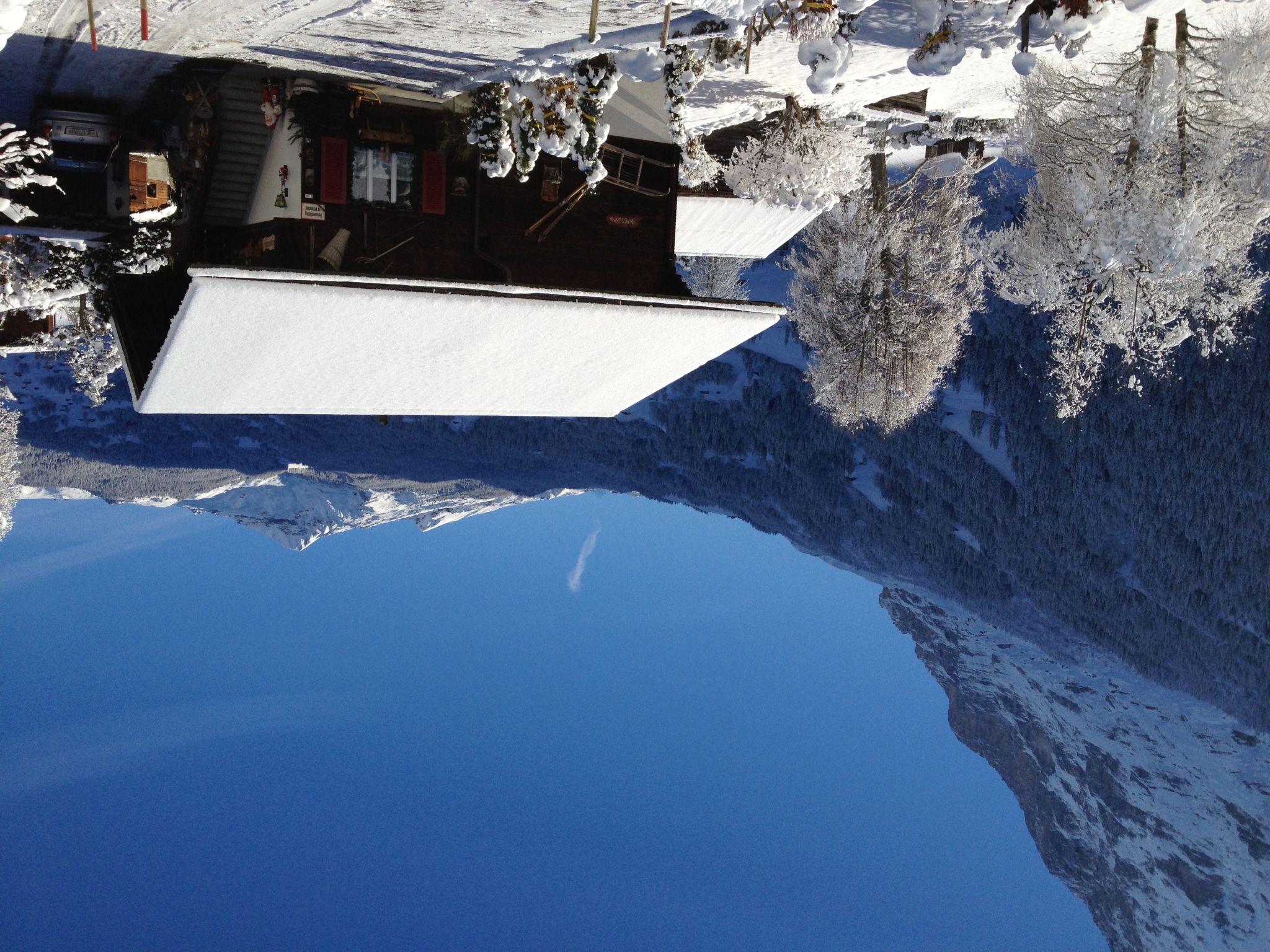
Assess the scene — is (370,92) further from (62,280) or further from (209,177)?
(62,280)

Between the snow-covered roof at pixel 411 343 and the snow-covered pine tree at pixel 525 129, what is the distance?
1.97 m

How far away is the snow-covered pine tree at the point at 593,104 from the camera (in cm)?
1041

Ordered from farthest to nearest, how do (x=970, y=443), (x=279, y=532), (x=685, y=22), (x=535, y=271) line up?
(x=279, y=532), (x=970, y=443), (x=535, y=271), (x=685, y=22)

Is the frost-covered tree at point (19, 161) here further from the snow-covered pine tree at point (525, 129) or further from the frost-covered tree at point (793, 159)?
the frost-covered tree at point (793, 159)

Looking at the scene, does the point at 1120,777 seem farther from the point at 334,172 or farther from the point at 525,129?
the point at 334,172

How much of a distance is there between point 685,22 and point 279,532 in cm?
3745

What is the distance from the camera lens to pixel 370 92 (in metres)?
10.9

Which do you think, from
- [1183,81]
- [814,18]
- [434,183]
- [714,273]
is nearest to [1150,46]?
[1183,81]

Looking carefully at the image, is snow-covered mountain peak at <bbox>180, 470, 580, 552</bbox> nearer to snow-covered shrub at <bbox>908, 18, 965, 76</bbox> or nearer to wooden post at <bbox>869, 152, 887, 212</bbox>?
wooden post at <bbox>869, 152, 887, 212</bbox>

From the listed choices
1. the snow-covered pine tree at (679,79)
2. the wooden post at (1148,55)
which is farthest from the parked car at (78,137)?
the wooden post at (1148,55)

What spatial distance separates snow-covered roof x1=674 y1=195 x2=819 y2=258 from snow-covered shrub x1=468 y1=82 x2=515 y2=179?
6.61m

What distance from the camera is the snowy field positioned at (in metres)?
8.95

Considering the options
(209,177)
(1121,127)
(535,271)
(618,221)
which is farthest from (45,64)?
(1121,127)

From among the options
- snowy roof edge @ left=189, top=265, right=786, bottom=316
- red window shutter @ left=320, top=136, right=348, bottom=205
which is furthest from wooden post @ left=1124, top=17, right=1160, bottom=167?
red window shutter @ left=320, top=136, right=348, bottom=205
